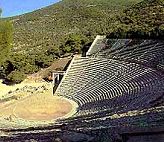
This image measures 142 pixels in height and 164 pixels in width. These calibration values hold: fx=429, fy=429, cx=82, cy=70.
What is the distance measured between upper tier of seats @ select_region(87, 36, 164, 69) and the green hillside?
245cm

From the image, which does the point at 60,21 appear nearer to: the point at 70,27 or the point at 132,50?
the point at 70,27

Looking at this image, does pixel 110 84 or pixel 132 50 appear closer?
pixel 110 84

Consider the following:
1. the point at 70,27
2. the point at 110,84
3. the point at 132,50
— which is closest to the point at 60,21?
the point at 70,27

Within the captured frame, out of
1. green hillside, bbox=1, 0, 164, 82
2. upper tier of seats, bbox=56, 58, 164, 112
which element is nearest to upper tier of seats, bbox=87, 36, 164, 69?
upper tier of seats, bbox=56, 58, 164, 112

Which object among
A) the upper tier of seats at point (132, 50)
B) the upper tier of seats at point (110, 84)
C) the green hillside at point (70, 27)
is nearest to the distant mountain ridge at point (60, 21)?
the green hillside at point (70, 27)

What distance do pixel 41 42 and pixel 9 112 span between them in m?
37.3

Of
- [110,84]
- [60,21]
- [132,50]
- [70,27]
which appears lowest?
[110,84]

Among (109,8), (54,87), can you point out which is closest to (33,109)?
(54,87)

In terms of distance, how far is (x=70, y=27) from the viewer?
78375 mm

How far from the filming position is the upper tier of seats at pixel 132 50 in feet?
127

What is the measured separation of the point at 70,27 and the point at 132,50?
3791cm

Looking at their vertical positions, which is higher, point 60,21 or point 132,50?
point 60,21

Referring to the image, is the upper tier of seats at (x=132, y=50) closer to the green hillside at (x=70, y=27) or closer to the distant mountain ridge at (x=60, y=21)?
the green hillside at (x=70, y=27)

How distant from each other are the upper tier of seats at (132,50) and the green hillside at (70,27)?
245 centimetres
